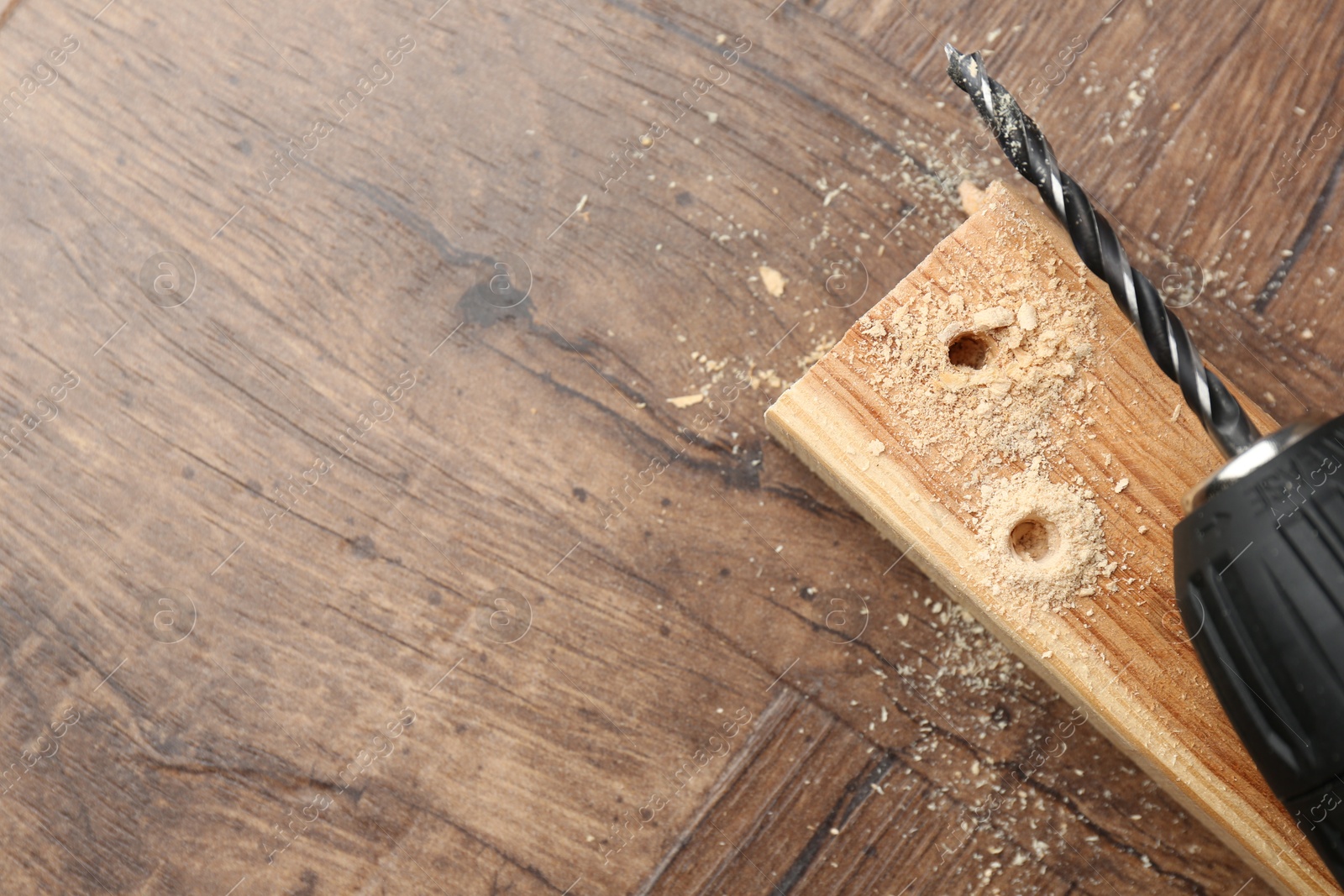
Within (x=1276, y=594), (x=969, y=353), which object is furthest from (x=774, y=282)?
(x=1276, y=594)

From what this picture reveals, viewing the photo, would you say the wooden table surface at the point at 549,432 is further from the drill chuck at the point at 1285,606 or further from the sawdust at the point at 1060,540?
the drill chuck at the point at 1285,606

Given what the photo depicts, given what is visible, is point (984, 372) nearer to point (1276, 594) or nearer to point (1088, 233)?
point (1088, 233)

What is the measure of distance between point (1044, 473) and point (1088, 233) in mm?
257

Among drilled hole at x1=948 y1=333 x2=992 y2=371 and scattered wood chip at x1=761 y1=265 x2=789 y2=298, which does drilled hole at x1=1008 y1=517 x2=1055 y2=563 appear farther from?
scattered wood chip at x1=761 y1=265 x2=789 y2=298

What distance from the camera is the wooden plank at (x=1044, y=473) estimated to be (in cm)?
91

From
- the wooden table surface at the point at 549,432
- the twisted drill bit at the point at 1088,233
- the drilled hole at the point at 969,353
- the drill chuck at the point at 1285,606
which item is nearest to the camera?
the drill chuck at the point at 1285,606

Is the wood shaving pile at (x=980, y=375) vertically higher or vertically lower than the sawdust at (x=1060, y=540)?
higher

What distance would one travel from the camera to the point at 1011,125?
2.77 feet

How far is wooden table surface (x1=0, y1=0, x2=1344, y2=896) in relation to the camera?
3.49 feet

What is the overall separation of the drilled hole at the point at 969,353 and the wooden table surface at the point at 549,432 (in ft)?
0.51

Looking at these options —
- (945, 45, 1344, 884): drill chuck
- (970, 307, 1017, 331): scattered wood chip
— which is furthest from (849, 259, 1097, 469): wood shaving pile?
(945, 45, 1344, 884): drill chuck

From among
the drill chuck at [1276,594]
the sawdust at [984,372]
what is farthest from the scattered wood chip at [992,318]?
the drill chuck at [1276,594]

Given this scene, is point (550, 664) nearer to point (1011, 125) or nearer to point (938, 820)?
point (938, 820)

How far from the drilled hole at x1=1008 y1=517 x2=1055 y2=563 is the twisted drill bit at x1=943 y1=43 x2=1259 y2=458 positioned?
0.20 metres
